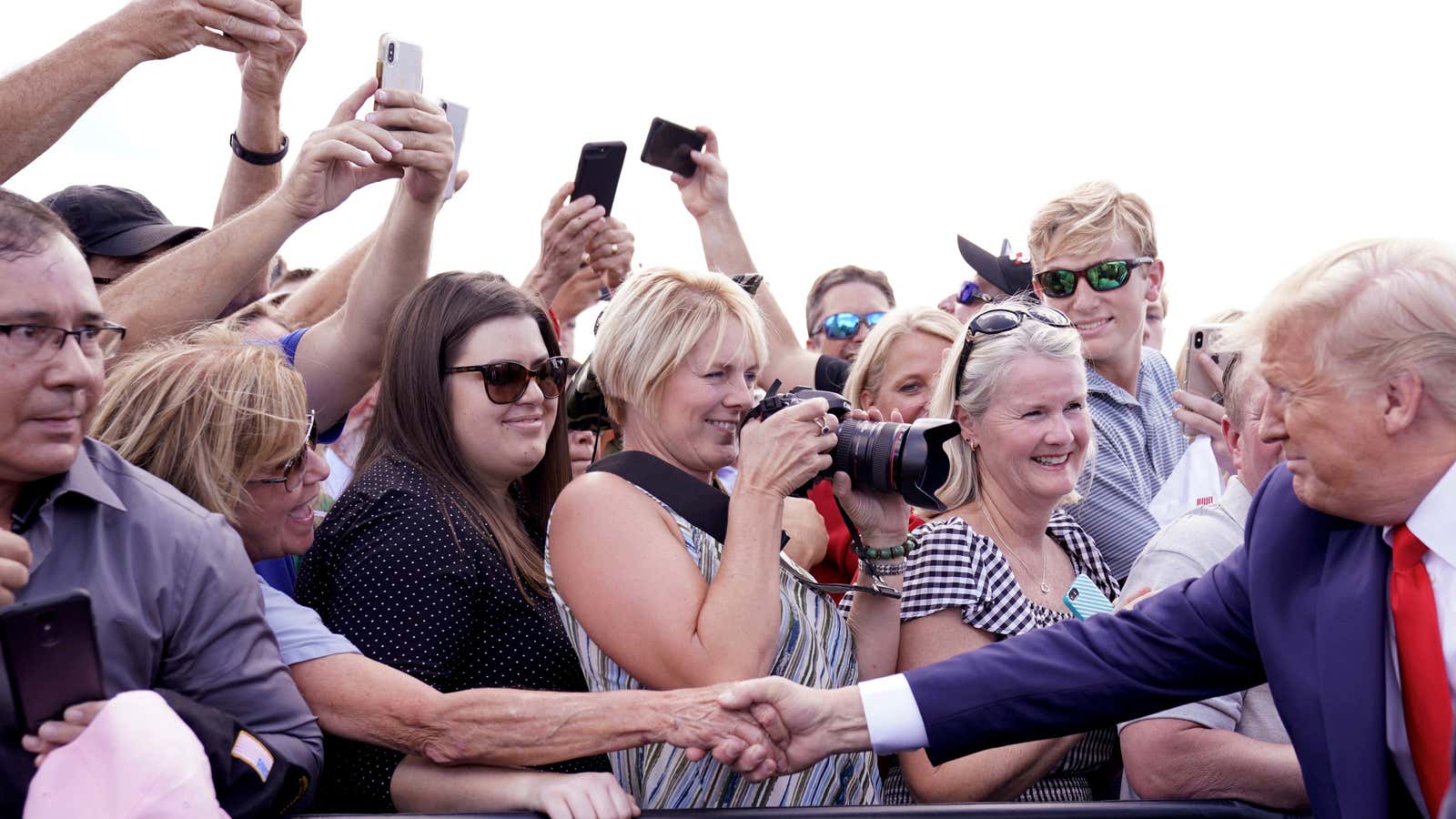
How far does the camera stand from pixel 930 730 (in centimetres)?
282

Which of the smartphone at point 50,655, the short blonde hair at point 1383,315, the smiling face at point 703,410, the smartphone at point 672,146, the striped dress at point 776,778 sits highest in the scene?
the smartphone at point 672,146

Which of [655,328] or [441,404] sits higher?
[655,328]

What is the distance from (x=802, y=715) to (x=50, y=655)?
140 centimetres

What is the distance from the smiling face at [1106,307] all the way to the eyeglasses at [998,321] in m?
0.62

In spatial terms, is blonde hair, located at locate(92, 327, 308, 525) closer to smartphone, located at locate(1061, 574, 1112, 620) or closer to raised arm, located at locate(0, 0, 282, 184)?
raised arm, located at locate(0, 0, 282, 184)

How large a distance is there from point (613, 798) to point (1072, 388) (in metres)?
1.70

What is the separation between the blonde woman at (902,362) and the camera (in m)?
4.23

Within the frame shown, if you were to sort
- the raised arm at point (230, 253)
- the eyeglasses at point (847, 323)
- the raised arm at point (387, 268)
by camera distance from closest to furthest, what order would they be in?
the raised arm at point (230, 253) → the raised arm at point (387, 268) → the eyeglasses at point (847, 323)

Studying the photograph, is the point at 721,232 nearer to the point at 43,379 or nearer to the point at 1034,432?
the point at 1034,432

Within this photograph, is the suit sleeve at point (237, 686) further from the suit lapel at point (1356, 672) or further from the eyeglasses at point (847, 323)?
the eyeglasses at point (847, 323)

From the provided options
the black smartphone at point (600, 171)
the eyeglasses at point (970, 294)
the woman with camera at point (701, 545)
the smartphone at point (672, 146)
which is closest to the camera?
the woman with camera at point (701, 545)

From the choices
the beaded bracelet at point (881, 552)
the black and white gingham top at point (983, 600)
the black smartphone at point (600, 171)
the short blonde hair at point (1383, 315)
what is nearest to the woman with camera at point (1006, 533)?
the black and white gingham top at point (983, 600)

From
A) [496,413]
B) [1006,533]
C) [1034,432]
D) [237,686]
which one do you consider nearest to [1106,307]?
[1034,432]

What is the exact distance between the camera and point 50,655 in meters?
2.00
